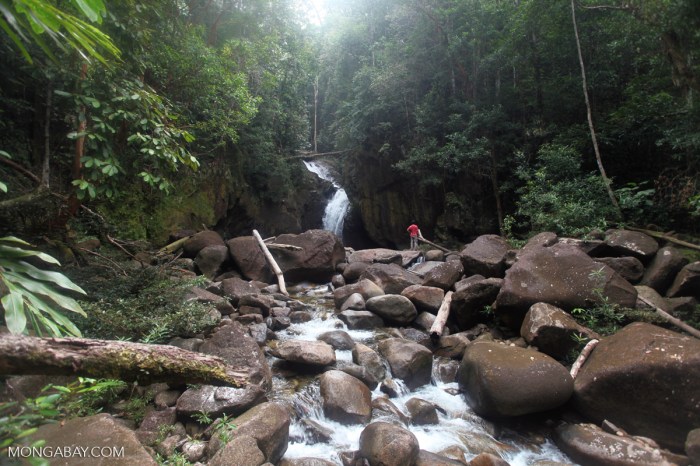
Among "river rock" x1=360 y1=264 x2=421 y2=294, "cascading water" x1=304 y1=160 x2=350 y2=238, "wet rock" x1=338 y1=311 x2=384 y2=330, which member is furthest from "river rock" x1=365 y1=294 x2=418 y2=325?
"cascading water" x1=304 y1=160 x2=350 y2=238

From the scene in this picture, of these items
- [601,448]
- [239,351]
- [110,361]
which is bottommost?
[601,448]

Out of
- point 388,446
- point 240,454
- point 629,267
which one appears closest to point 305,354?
point 388,446

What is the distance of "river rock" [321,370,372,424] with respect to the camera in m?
4.36

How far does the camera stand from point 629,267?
22.0 feet

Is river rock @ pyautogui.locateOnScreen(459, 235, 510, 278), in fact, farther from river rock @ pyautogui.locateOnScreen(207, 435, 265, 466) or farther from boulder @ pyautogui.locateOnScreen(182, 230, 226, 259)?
boulder @ pyautogui.locateOnScreen(182, 230, 226, 259)

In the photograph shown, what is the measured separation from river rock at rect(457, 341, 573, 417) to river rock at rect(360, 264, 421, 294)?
4.34m

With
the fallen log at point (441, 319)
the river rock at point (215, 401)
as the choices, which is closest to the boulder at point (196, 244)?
the fallen log at point (441, 319)

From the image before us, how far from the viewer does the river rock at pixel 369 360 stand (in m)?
5.36

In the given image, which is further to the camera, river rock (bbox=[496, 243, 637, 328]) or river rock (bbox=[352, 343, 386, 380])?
river rock (bbox=[496, 243, 637, 328])

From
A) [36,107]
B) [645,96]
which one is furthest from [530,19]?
[36,107]

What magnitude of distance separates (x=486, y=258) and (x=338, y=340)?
4263mm

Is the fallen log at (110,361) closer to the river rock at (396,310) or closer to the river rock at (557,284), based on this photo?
the river rock at (557,284)

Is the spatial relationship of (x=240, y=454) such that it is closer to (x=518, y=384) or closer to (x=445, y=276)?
(x=518, y=384)

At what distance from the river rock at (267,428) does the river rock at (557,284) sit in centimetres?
427
